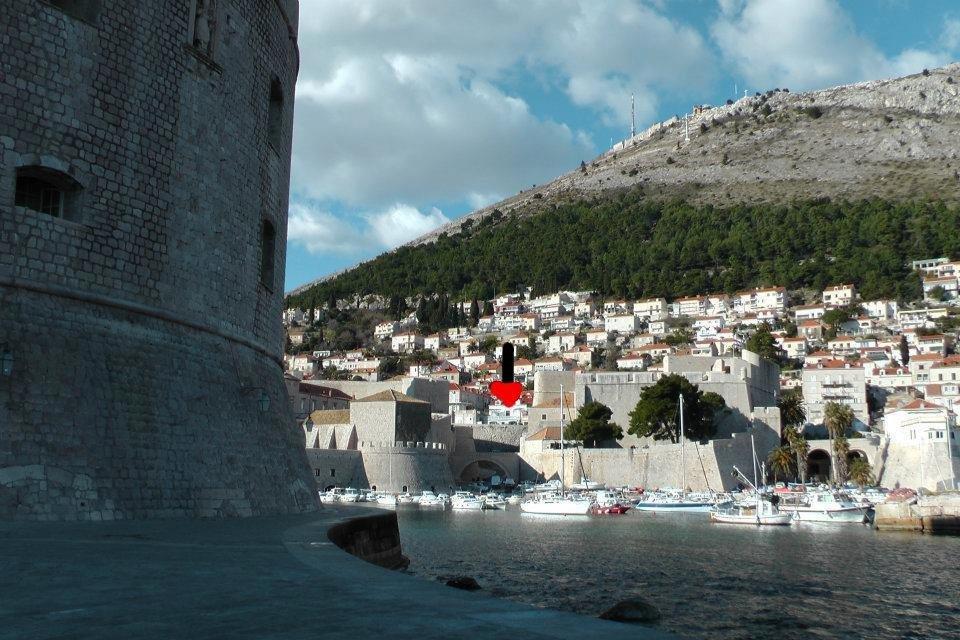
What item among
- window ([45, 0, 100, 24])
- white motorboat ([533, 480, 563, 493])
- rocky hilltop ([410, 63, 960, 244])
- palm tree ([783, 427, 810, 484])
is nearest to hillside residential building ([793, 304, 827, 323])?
rocky hilltop ([410, 63, 960, 244])

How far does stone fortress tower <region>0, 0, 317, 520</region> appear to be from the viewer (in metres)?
9.55

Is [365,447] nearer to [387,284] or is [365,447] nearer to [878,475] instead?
[878,475]

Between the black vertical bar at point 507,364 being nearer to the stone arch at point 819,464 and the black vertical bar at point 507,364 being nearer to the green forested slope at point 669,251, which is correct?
the stone arch at point 819,464

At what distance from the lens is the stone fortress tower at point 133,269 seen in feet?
31.3

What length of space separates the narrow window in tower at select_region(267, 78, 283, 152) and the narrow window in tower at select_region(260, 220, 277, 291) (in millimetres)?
1363

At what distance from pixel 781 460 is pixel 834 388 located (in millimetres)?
23343

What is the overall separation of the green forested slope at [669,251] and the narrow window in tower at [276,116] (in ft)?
328

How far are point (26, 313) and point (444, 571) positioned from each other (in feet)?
31.2

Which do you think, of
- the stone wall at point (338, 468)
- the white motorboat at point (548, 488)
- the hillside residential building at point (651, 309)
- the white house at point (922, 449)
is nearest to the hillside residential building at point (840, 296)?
the hillside residential building at point (651, 309)

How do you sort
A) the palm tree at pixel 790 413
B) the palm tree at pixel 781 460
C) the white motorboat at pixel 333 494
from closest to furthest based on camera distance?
the white motorboat at pixel 333 494, the palm tree at pixel 781 460, the palm tree at pixel 790 413

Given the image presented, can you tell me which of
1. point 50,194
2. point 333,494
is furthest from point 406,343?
point 50,194

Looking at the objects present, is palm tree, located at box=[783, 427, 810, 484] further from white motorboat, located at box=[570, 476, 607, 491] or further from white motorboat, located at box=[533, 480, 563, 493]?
white motorboat, located at box=[533, 480, 563, 493]

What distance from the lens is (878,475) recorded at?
160ft

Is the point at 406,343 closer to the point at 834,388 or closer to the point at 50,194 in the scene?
the point at 834,388
